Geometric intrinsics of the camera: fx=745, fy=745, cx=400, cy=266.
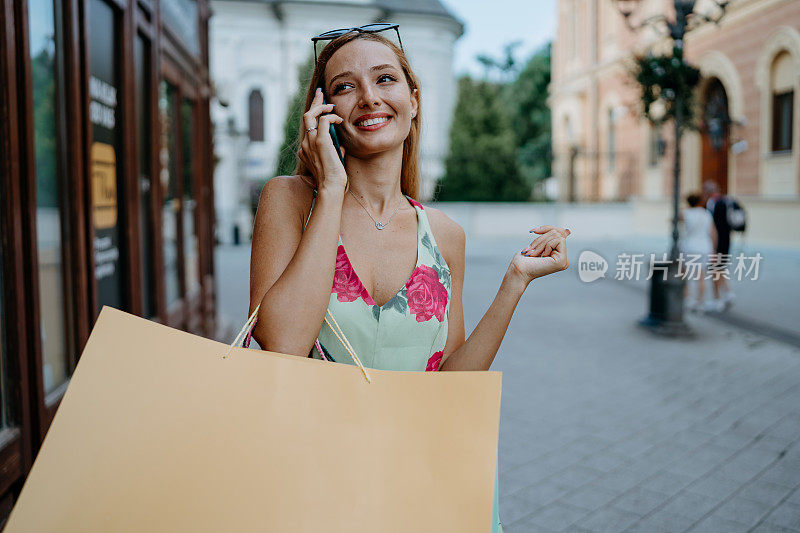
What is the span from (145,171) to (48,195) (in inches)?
Answer: 80.9

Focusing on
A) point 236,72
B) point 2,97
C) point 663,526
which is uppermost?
point 236,72

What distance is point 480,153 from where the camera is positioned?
3053 centimetres

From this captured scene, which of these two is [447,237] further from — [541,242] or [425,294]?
[541,242]

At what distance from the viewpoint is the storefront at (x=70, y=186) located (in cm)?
304

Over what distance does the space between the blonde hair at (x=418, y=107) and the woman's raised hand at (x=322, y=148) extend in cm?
6

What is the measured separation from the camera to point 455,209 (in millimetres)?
29078

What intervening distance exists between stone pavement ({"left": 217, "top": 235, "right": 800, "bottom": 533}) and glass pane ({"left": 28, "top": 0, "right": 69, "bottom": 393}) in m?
2.54

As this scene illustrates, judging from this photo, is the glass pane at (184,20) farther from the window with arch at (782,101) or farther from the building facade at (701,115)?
the window with arch at (782,101)

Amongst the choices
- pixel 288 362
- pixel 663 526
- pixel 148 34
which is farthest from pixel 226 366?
pixel 148 34

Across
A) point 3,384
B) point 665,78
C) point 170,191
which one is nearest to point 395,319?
point 3,384

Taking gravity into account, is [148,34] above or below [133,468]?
above

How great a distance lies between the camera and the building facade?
19266mm

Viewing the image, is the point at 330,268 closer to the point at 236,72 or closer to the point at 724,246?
the point at 724,246

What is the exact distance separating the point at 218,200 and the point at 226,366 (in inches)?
1313
